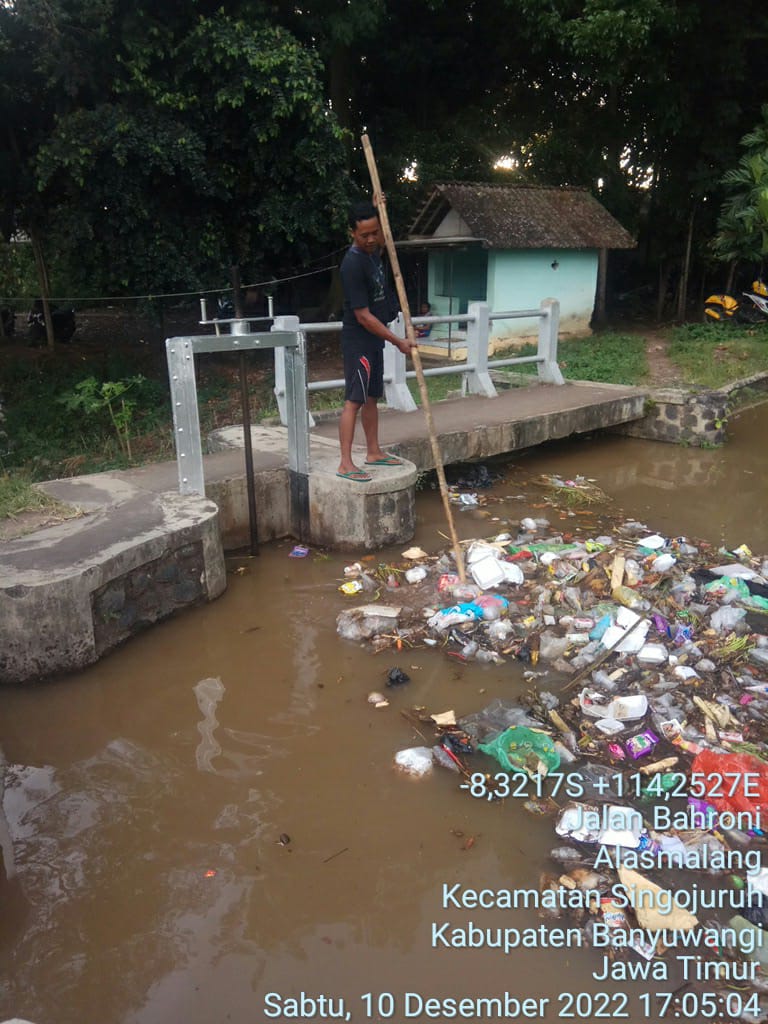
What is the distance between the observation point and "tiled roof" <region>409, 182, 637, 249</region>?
46.1 feet

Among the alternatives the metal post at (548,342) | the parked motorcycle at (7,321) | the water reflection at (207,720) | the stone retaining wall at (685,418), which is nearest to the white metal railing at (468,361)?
the metal post at (548,342)

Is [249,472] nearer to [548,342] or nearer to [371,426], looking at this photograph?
[371,426]

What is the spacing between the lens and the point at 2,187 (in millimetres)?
12422

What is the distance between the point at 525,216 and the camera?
1477cm

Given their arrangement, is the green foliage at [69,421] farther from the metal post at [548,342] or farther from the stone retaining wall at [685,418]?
the stone retaining wall at [685,418]

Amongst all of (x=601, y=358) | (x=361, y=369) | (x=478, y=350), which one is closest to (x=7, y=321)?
(x=601, y=358)

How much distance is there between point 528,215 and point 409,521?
1116 cm

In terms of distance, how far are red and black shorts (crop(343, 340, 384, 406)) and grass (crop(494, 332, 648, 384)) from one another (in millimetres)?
5336

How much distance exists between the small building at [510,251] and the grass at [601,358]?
91cm

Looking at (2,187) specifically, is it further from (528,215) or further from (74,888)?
(74,888)

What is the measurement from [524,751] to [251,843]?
1144 mm

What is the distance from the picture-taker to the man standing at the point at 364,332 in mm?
4805

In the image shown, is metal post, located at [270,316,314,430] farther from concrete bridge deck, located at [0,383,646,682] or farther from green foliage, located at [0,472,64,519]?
green foliage, located at [0,472,64,519]

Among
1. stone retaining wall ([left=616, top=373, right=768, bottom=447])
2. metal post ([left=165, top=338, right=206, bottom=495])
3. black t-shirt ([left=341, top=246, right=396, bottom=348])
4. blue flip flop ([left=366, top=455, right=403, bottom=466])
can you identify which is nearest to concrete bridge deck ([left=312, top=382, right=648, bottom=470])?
stone retaining wall ([left=616, top=373, right=768, bottom=447])
